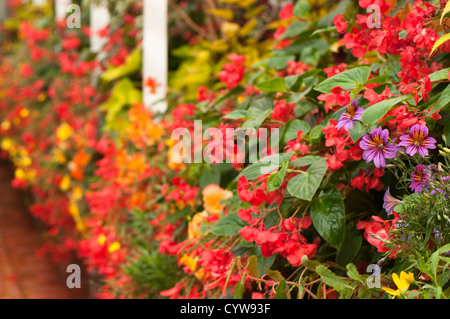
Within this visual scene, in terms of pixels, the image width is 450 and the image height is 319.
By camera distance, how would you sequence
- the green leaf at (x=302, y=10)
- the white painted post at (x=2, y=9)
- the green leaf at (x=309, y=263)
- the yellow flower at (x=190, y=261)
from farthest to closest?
the white painted post at (x=2, y=9)
the green leaf at (x=302, y=10)
the yellow flower at (x=190, y=261)
the green leaf at (x=309, y=263)

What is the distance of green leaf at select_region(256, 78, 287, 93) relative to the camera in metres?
1.21

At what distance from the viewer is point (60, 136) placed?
3174 millimetres

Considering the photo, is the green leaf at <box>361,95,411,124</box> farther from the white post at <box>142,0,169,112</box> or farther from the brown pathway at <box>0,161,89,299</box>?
the brown pathway at <box>0,161,89,299</box>

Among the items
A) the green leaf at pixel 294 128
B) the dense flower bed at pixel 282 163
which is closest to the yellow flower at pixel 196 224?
the dense flower bed at pixel 282 163

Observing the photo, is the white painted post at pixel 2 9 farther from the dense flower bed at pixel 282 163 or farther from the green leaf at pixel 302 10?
the green leaf at pixel 302 10

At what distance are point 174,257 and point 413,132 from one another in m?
1.00

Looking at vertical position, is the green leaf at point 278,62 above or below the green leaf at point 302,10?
below

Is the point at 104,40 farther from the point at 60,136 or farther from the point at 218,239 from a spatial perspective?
the point at 218,239

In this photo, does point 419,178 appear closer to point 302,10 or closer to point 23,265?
point 302,10

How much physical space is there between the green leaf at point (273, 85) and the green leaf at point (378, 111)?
38 centimetres

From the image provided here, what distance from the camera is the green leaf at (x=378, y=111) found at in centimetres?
83

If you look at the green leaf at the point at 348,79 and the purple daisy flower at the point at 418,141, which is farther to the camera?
the green leaf at the point at 348,79

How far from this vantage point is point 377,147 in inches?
33.4

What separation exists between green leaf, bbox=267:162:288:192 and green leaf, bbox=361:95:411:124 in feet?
0.58
